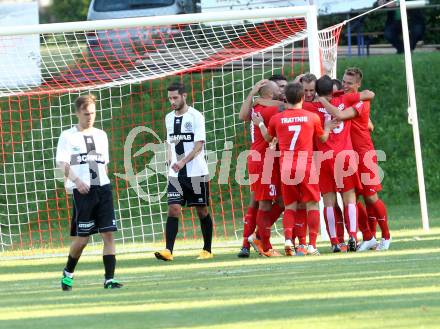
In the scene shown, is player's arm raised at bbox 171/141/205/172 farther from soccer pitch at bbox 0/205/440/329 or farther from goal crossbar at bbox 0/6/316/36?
goal crossbar at bbox 0/6/316/36

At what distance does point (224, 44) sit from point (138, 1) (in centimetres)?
814

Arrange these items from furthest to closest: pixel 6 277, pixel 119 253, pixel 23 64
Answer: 1. pixel 23 64
2. pixel 119 253
3. pixel 6 277

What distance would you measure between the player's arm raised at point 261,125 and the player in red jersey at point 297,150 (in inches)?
2.0

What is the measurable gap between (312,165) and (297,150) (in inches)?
8.7

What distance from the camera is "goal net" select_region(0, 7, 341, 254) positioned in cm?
1620

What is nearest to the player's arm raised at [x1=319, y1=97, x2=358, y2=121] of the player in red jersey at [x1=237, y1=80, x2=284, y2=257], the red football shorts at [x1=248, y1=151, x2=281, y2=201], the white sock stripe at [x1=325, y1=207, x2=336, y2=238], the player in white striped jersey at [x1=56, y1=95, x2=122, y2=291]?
the player in red jersey at [x1=237, y1=80, x2=284, y2=257]

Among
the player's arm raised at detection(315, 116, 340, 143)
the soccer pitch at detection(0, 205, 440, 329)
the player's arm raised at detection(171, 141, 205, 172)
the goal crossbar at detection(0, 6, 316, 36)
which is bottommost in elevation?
the soccer pitch at detection(0, 205, 440, 329)

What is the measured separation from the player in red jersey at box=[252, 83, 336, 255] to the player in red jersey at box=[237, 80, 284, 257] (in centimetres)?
36

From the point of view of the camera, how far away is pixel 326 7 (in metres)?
26.0

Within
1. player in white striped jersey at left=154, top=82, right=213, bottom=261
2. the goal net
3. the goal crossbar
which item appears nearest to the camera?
player in white striped jersey at left=154, top=82, right=213, bottom=261

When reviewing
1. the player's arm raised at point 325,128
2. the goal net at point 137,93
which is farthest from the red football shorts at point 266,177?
the goal net at point 137,93

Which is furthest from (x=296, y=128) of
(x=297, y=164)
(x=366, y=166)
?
(x=366, y=166)

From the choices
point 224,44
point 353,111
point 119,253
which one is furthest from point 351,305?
point 224,44

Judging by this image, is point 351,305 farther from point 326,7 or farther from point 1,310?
point 326,7
